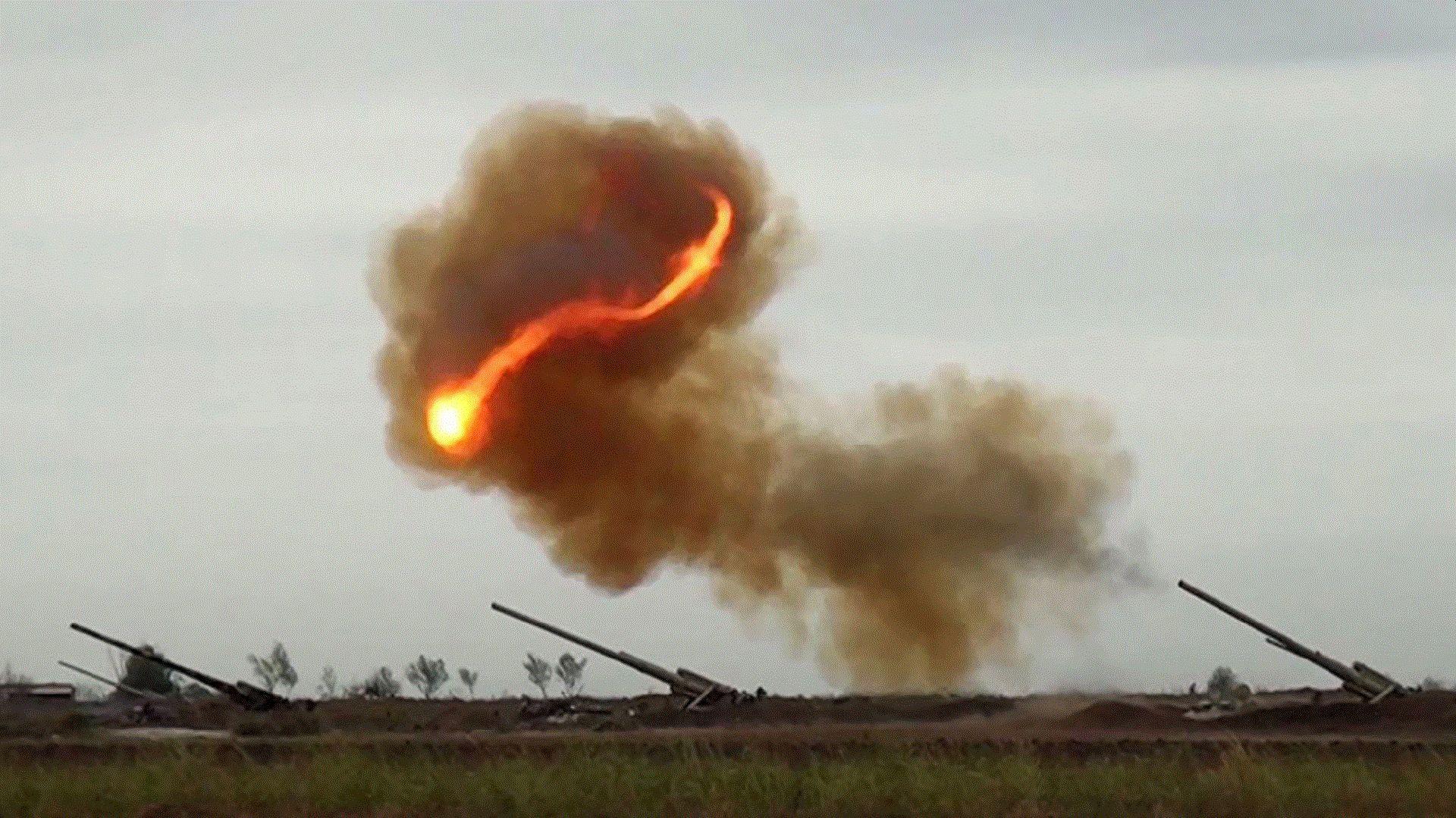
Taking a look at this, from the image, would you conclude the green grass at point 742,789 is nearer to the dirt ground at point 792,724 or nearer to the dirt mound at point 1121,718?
the dirt ground at point 792,724

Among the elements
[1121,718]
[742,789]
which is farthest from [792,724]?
[742,789]

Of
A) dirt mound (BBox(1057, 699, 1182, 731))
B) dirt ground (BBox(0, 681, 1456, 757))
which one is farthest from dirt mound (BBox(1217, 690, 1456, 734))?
dirt mound (BBox(1057, 699, 1182, 731))

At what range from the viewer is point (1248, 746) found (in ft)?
120

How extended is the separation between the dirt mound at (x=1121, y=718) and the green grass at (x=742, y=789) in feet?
62.7

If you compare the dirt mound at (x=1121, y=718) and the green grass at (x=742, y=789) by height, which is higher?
the dirt mound at (x=1121, y=718)

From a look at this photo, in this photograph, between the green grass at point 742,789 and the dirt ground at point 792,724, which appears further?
the dirt ground at point 792,724

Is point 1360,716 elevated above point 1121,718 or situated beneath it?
situated beneath

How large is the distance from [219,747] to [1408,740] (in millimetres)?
19254

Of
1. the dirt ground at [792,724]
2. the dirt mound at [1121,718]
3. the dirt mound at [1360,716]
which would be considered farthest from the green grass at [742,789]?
the dirt mound at [1121,718]

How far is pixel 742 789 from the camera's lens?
2361 centimetres

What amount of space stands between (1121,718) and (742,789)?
2527 centimetres

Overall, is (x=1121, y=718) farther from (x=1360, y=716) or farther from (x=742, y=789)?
(x=742, y=789)

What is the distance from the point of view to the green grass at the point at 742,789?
22.5 m

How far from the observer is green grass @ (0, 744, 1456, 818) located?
22.5 m
